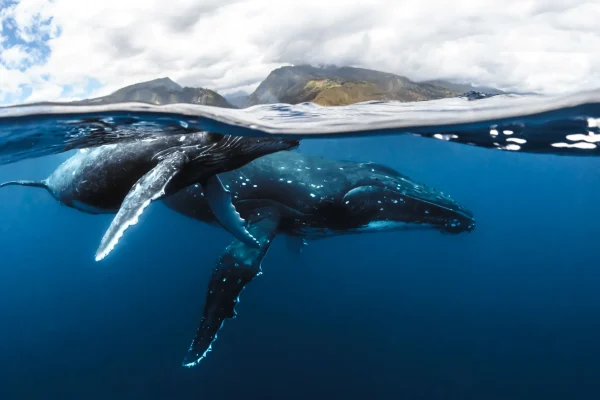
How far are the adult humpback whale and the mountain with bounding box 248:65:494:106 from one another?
69.3 inches

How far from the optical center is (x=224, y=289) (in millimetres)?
6754

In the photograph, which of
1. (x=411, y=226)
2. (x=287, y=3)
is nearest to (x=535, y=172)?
(x=411, y=226)

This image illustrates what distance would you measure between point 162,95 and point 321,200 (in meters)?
3.86

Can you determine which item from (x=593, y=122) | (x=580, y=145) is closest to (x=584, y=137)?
(x=580, y=145)

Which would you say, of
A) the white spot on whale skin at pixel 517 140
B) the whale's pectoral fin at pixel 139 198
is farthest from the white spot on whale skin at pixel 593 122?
the whale's pectoral fin at pixel 139 198

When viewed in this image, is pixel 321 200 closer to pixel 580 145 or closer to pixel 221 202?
pixel 221 202

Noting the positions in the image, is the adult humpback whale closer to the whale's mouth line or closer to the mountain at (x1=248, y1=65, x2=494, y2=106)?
the whale's mouth line

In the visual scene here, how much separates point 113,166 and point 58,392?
35.9ft

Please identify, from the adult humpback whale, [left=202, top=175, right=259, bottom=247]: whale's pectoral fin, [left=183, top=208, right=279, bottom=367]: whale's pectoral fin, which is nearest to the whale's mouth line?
the adult humpback whale

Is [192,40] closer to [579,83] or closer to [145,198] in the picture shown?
[145,198]

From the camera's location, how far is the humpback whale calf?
19.0ft

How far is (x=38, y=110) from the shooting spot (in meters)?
6.96

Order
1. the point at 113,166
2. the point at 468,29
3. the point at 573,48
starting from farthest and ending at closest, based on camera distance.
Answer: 1. the point at 113,166
2. the point at 468,29
3. the point at 573,48

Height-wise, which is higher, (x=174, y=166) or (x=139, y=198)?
(x=174, y=166)
